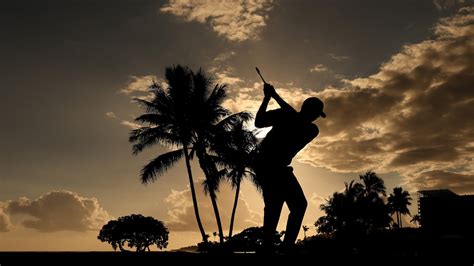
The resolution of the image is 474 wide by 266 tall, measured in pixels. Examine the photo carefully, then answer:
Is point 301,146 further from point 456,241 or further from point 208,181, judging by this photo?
point 208,181

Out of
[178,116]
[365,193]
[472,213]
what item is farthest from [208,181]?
[365,193]

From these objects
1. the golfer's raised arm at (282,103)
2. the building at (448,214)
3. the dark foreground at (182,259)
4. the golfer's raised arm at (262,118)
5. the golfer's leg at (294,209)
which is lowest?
the dark foreground at (182,259)

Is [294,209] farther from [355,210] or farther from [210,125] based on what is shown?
[355,210]

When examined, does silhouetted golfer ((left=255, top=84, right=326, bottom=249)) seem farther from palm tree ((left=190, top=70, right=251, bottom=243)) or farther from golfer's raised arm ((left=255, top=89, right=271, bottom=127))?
palm tree ((left=190, top=70, right=251, bottom=243))

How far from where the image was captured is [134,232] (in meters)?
57.3

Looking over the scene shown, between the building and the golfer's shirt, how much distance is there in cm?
4138

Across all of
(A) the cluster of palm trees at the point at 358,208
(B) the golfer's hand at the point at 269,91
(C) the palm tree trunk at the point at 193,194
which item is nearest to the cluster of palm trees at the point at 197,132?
(C) the palm tree trunk at the point at 193,194

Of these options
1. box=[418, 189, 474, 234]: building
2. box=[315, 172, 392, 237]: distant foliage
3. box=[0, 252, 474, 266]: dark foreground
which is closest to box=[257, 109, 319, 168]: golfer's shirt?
box=[0, 252, 474, 266]: dark foreground

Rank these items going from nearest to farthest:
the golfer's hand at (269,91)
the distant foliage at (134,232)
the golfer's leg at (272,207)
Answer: the golfer's leg at (272,207)
the golfer's hand at (269,91)
the distant foliage at (134,232)

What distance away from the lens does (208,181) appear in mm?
25547

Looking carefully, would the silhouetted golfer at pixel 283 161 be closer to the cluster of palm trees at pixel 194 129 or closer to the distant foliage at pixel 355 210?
the cluster of palm trees at pixel 194 129

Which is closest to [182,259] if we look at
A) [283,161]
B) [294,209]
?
[294,209]

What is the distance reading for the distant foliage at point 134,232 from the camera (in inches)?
2250

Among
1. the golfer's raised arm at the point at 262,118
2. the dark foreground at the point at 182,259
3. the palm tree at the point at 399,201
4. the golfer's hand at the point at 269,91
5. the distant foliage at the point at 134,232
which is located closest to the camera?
the dark foreground at the point at 182,259
